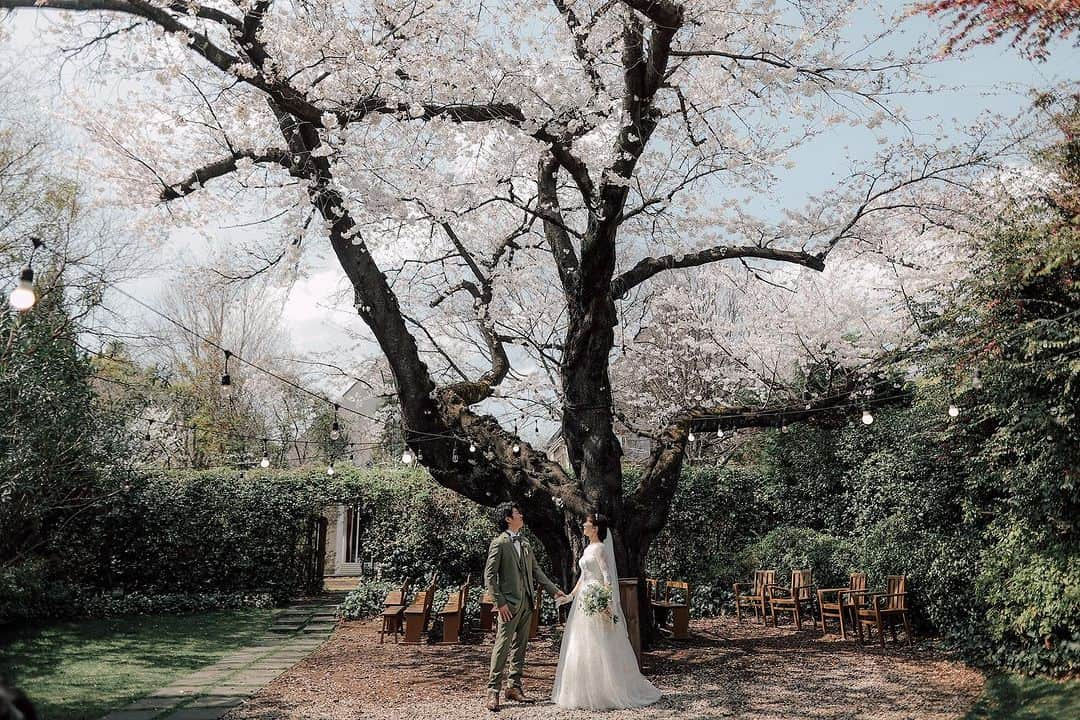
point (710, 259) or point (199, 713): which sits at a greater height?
point (710, 259)

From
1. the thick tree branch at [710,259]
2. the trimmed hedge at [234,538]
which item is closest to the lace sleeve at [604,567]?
the thick tree branch at [710,259]

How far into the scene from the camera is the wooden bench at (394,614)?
1003 centimetres

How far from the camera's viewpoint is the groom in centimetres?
657

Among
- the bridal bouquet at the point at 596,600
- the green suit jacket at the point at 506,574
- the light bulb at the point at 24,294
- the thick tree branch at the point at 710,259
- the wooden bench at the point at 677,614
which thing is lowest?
the wooden bench at the point at 677,614

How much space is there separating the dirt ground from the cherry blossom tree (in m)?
1.42

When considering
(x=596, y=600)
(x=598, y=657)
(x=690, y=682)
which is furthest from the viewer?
(x=690, y=682)

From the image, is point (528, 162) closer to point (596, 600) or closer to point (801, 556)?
point (596, 600)

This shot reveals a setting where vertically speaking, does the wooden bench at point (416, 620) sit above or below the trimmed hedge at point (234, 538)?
below

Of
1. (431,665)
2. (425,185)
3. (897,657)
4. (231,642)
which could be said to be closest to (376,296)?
(425,185)

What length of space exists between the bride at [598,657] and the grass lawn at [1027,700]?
2589 mm

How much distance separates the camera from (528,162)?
9734 mm

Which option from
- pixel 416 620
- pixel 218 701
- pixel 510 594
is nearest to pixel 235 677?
pixel 218 701

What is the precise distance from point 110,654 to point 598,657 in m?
6.23

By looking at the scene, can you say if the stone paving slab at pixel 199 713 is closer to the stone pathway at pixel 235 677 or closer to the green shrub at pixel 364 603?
the stone pathway at pixel 235 677
